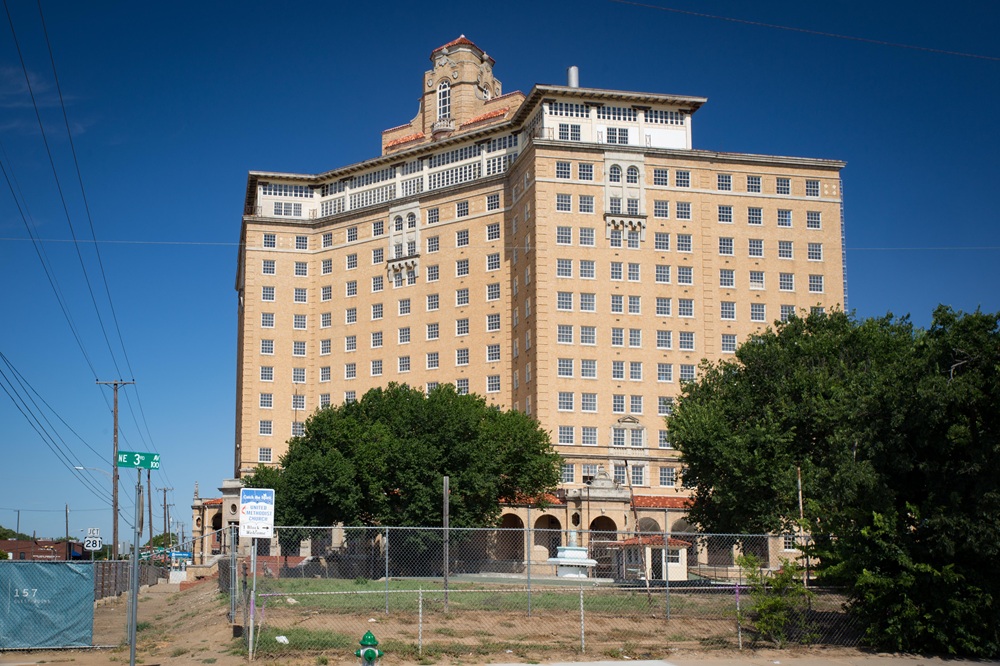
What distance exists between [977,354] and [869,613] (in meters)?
7.03

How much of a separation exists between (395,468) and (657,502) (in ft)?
82.6

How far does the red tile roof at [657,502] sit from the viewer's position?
250ft

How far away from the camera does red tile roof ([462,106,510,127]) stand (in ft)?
344

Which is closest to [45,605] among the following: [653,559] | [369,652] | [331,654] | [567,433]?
[331,654]

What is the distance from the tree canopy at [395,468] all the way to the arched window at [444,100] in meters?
51.2

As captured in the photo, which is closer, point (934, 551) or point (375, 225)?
point (934, 551)

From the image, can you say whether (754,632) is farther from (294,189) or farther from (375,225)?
(294,189)

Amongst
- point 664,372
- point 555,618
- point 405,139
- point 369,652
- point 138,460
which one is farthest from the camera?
point 405,139

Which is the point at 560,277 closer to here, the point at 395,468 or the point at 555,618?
the point at 395,468

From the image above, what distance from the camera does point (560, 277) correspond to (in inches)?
3401

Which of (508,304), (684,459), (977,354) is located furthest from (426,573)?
(508,304)

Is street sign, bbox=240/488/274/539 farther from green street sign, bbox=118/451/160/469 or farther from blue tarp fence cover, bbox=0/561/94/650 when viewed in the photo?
blue tarp fence cover, bbox=0/561/94/650

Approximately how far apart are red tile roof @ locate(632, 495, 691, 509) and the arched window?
49.7 m

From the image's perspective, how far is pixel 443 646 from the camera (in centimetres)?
2456
